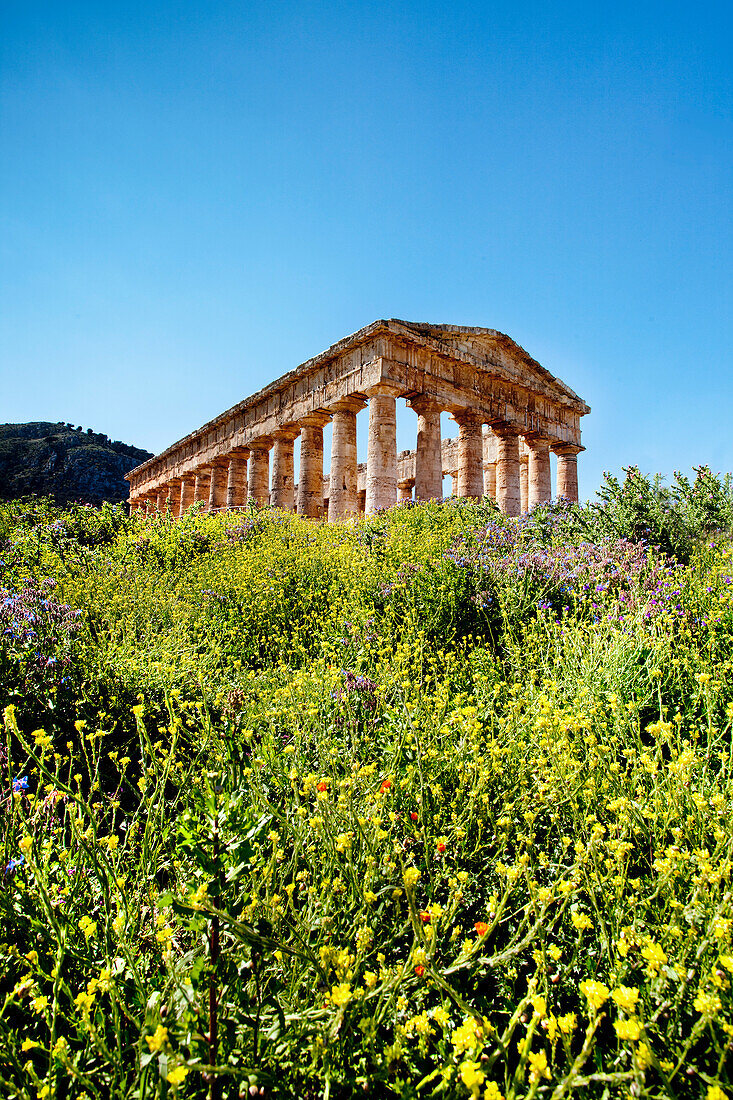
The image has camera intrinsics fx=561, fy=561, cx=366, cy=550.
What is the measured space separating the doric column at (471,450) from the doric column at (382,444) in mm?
3423

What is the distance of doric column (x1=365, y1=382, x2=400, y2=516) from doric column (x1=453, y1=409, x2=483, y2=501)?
11.2 ft

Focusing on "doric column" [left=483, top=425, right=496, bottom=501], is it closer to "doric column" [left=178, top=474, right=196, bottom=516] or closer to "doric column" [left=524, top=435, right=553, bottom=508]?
"doric column" [left=524, top=435, right=553, bottom=508]

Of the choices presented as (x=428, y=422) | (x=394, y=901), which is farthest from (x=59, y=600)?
(x=428, y=422)

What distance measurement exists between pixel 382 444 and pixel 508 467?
580 cm

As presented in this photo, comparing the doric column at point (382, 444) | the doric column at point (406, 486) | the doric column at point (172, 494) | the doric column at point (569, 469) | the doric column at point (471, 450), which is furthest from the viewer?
the doric column at point (172, 494)

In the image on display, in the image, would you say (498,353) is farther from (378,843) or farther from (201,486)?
(378,843)

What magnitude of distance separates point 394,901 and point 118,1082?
39.7 inches

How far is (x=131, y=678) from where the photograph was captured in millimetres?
3971

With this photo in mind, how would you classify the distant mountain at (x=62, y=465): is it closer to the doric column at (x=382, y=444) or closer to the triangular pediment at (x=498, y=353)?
the doric column at (x=382, y=444)

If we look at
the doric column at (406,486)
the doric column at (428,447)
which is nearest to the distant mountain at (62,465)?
the doric column at (406,486)

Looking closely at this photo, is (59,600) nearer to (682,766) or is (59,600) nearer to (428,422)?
(682,766)

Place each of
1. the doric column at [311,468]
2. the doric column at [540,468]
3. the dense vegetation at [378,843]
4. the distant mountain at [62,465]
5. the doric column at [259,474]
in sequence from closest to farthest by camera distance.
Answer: the dense vegetation at [378,843]
the doric column at [311,468]
the doric column at [540,468]
the doric column at [259,474]
the distant mountain at [62,465]

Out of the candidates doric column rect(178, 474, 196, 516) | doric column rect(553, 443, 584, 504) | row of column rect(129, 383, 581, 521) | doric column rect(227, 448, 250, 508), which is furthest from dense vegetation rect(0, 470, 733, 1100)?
doric column rect(178, 474, 196, 516)

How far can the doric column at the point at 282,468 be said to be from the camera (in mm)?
20750
